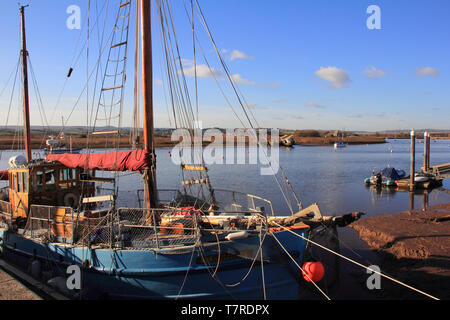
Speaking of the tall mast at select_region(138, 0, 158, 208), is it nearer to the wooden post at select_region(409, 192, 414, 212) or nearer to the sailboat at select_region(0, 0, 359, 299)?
the sailboat at select_region(0, 0, 359, 299)

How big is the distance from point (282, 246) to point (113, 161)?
21.6 feet

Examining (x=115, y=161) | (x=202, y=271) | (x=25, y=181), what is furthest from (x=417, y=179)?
(x=25, y=181)

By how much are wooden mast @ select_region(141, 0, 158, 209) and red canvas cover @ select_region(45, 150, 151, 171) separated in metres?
0.38

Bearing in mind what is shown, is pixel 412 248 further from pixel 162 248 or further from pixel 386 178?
pixel 386 178

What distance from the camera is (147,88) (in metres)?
11.4

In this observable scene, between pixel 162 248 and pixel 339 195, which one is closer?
pixel 162 248

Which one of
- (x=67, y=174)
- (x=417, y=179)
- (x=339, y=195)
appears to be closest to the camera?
(x=67, y=174)

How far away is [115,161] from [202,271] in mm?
5070

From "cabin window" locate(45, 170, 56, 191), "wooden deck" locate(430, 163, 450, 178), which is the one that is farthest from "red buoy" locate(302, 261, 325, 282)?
"wooden deck" locate(430, 163, 450, 178)

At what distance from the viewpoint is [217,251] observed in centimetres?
923

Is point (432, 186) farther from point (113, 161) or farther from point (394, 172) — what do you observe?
point (113, 161)

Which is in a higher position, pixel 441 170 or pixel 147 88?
pixel 147 88

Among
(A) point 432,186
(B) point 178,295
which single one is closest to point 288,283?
(B) point 178,295

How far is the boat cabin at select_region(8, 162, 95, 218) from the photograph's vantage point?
13.8 m
